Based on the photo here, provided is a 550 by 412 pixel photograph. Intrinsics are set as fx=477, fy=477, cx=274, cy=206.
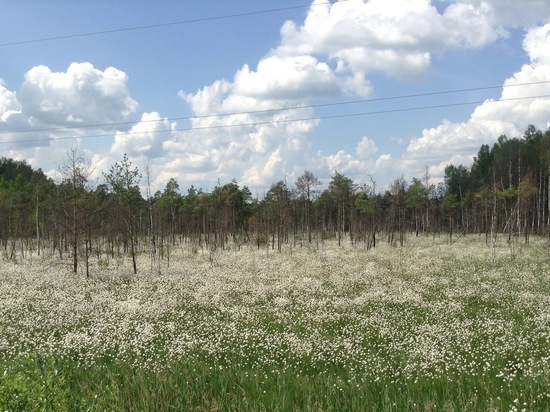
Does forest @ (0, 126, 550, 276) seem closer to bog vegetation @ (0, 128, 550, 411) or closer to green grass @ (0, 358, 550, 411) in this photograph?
bog vegetation @ (0, 128, 550, 411)

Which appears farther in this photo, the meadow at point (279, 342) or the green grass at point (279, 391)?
the meadow at point (279, 342)

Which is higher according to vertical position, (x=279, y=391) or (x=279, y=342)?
(x=279, y=391)

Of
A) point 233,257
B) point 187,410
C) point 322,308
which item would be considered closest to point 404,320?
point 322,308

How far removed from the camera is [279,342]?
Result: 12078 millimetres

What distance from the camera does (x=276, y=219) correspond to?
54656 millimetres

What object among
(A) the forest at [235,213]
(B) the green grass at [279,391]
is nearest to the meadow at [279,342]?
(B) the green grass at [279,391]

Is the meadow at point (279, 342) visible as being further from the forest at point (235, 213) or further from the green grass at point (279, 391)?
the forest at point (235, 213)

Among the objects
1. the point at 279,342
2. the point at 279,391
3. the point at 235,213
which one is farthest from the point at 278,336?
the point at 235,213

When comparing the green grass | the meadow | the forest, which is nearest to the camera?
the green grass

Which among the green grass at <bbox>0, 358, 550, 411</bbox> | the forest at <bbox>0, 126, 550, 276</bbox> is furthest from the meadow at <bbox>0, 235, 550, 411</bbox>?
the forest at <bbox>0, 126, 550, 276</bbox>

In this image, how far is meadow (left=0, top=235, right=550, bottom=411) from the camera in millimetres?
8141

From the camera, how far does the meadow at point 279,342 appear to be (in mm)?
8141

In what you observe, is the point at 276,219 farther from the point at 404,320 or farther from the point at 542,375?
the point at 542,375

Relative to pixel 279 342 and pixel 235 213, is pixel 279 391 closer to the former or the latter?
pixel 279 342
